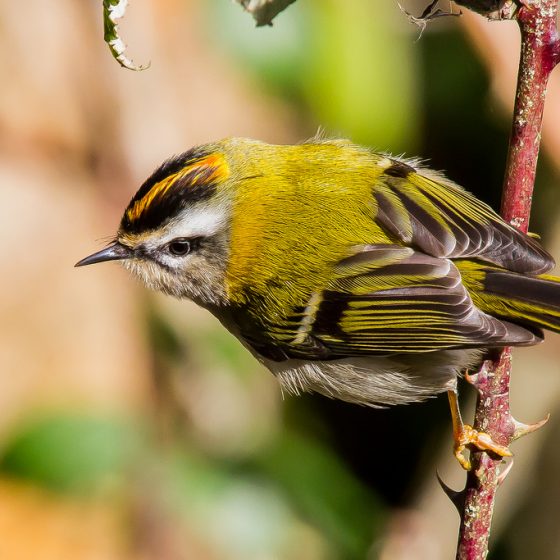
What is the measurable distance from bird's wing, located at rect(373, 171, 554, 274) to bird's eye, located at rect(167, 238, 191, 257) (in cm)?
61

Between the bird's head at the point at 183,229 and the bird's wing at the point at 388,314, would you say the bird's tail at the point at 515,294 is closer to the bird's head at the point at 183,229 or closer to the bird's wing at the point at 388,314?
the bird's wing at the point at 388,314

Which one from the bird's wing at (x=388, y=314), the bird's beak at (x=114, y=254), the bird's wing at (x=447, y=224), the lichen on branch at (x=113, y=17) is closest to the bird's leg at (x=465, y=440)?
the bird's wing at (x=388, y=314)

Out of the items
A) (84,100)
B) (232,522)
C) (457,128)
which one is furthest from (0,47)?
(232,522)

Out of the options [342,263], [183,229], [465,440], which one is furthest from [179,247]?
[465,440]

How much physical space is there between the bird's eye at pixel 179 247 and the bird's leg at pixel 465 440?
93 centimetres

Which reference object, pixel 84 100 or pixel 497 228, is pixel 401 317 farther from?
pixel 84 100

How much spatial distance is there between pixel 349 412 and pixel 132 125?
5.79ft

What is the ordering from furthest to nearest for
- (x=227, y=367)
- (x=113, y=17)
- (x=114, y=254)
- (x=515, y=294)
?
1. (x=227, y=367)
2. (x=114, y=254)
3. (x=515, y=294)
4. (x=113, y=17)

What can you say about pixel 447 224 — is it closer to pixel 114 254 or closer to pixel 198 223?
pixel 198 223

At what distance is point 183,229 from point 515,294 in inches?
40.4

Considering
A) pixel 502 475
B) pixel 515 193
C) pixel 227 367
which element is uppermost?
pixel 515 193

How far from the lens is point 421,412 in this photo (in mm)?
4535

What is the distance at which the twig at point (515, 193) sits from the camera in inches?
89.5

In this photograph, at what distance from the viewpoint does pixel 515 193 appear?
7.94 feet
